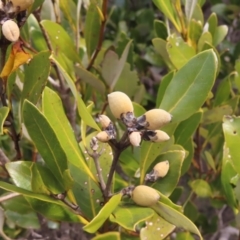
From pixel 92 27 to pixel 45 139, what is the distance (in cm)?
34

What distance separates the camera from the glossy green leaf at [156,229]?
52cm

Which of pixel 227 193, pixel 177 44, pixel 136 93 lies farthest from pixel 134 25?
pixel 227 193

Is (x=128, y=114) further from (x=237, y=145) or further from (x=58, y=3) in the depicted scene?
(x=58, y=3)

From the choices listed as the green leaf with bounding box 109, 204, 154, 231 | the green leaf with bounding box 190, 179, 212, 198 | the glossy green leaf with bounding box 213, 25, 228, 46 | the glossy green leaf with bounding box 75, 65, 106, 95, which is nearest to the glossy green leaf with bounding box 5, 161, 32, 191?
the green leaf with bounding box 109, 204, 154, 231

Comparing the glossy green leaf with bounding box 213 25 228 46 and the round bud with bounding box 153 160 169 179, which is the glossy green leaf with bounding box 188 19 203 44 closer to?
the glossy green leaf with bounding box 213 25 228 46

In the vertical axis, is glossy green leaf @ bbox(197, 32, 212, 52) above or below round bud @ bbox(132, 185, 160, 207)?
above

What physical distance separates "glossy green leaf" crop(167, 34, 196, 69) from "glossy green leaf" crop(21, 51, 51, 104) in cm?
25

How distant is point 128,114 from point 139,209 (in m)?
0.12

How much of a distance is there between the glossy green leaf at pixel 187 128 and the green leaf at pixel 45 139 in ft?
0.68

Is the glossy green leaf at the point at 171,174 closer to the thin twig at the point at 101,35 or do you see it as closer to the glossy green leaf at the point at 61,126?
the glossy green leaf at the point at 61,126

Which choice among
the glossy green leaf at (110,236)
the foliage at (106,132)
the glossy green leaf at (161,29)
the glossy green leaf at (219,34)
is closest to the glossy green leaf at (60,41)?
the foliage at (106,132)

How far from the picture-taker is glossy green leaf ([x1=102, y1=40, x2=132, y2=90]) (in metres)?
0.73

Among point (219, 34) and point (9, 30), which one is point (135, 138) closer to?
point (9, 30)

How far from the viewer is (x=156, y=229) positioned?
520 mm
